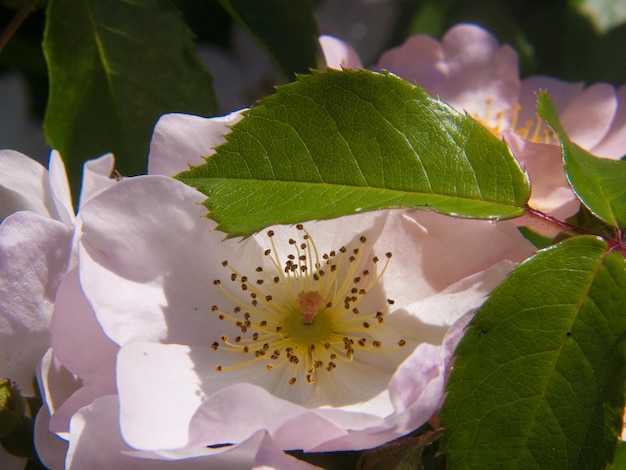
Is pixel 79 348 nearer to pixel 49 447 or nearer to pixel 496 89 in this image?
pixel 49 447

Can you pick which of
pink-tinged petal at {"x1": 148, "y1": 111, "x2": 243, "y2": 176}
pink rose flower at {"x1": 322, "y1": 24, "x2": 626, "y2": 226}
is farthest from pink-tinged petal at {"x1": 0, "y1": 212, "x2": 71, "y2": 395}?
pink rose flower at {"x1": 322, "y1": 24, "x2": 626, "y2": 226}

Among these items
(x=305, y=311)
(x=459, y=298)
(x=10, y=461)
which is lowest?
(x=10, y=461)

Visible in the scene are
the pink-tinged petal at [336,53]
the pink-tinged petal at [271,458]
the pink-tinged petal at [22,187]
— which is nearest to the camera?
the pink-tinged petal at [271,458]

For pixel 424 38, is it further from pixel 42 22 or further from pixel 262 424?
pixel 262 424

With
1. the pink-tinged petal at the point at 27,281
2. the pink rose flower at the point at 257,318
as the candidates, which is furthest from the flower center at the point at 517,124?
the pink-tinged petal at the point at 27,281

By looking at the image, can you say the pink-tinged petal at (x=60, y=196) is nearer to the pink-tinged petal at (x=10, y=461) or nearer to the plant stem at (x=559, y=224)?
the pink-tinged petal at (x=10, y=461)

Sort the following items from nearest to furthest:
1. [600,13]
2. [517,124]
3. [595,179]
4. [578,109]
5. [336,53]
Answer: [595,179] → [336,53] → [578,109] → [517,124] → [600,13]

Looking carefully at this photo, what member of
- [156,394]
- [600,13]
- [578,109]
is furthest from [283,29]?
[600,13]
